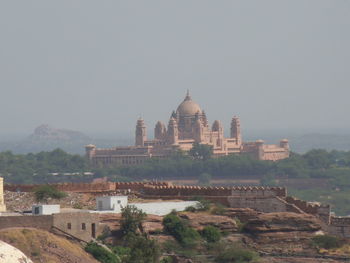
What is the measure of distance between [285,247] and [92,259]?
824cm

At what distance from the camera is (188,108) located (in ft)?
645

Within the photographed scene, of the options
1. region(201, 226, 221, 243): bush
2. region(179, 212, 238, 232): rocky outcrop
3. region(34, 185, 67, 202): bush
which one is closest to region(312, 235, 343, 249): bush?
region(179, 212, 238, 232): rocky outcrop

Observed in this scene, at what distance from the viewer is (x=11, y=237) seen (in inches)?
1842

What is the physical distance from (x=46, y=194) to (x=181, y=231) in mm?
5990

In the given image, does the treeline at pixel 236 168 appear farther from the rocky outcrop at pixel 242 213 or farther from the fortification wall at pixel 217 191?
the rocky outcrop at pixel 242 213

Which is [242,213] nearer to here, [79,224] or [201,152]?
[79,224]

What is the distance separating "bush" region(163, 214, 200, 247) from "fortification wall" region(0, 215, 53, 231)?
4666 millimetres

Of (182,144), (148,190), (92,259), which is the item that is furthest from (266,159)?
(92,259)

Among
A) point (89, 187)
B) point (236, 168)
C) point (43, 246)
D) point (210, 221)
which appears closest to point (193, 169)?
point (236, 168)

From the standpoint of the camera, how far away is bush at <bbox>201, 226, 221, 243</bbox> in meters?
52.3

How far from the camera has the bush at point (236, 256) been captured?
50281 millimetres

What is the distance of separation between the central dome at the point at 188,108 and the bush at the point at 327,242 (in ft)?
467

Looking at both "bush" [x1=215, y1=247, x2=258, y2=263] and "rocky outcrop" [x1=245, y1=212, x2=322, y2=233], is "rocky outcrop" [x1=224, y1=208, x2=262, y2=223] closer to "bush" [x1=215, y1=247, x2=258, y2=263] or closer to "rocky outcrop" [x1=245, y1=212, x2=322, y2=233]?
"rocky outcrop" [x1=245, y1=212, x2=322, y2=233]

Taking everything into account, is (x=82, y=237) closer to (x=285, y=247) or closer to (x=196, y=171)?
(x=285, y=247)
